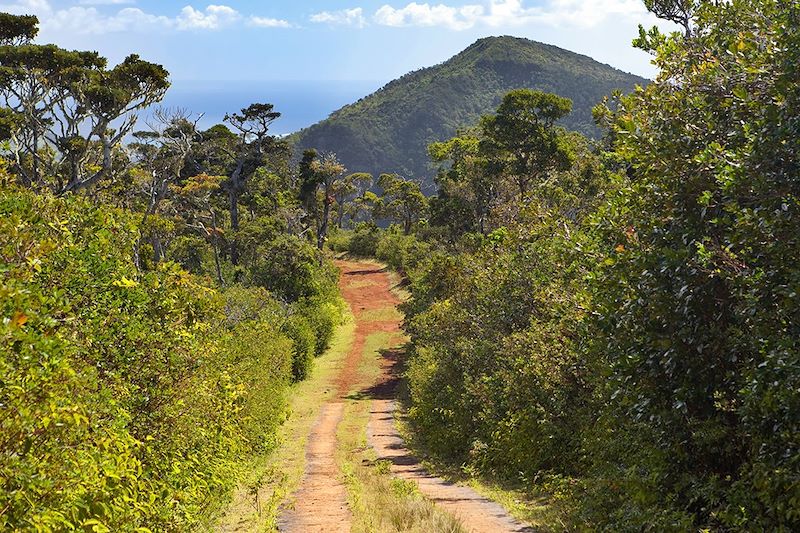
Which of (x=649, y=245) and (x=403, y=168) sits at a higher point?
(x=403, y=168)

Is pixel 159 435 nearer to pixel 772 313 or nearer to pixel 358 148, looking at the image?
pixel 772 313

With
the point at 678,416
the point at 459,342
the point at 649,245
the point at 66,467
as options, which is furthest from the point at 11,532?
the point at 459,342

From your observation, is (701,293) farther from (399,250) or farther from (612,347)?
(399,250)

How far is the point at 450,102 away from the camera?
184 meters

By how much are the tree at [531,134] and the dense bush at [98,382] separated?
1097 inches

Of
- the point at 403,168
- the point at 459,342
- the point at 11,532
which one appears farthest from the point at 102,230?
the point at 403,168

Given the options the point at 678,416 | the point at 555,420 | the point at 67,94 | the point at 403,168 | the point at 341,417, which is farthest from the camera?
the point at 403,168

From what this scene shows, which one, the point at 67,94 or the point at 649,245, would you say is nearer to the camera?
the point at 649,245

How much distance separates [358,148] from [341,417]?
6220 inches

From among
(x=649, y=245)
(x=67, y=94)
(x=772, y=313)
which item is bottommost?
(x=772, y=313)

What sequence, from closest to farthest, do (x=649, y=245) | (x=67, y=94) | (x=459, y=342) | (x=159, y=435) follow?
1. (x=649, y=245)
2. (x=159, y=435)
3. (x=459, y=342)
4. (x=67, y=94)

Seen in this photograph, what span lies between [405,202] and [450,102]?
113 meters

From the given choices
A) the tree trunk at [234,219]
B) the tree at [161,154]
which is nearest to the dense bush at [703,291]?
the tree at [161,154]

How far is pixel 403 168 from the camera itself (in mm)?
179500
